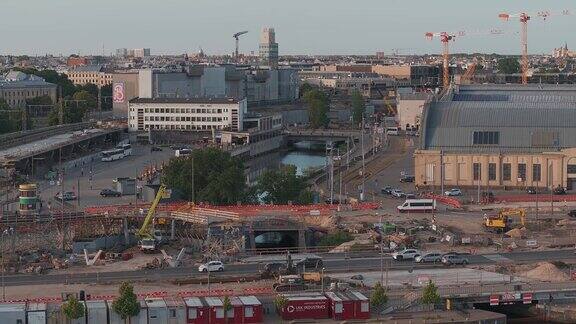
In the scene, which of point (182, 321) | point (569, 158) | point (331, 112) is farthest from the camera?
point (331, 112)

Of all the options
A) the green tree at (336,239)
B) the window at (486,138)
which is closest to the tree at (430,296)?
the green tree at (336,239)

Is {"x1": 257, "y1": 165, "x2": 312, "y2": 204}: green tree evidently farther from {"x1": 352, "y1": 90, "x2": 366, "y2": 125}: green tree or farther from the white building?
{"x1": 352, "y1": 90, "x2": 366, "y2": 125}: green tree

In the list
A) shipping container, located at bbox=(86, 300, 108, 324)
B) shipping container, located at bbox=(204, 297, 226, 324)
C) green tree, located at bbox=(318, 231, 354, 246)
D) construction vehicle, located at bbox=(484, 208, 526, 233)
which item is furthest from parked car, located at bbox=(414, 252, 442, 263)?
shipping container, located at bbox=(86, 300, 108, 324)

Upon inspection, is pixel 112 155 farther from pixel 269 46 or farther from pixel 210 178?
pixel 269 46

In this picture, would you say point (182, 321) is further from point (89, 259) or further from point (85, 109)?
point (85, 109)

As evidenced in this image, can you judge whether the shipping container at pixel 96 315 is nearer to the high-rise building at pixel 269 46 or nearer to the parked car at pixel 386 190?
the parked car at pixel 386 190

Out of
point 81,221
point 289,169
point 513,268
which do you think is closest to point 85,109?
point 289,169
